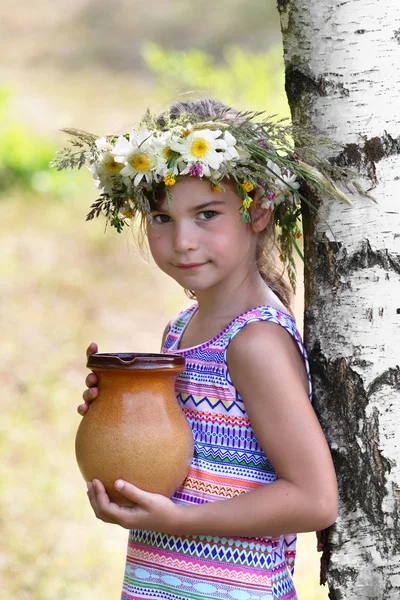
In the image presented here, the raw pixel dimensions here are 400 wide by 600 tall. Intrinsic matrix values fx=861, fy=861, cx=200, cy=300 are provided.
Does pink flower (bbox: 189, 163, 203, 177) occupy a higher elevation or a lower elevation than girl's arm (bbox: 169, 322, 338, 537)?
higher

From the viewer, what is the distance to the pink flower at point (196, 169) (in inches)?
74.3

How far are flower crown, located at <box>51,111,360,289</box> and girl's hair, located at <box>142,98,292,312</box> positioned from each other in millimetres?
32

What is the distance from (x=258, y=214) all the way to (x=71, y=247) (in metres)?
5.62

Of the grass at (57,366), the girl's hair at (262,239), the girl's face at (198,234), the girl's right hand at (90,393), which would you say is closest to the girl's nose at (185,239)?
the girl's face at (198,234)

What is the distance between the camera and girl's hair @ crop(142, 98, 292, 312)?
206cm

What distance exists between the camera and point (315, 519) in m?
1.83

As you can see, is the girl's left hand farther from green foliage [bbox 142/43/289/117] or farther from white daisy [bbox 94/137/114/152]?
green foliage [bbox 142/43/289/117]

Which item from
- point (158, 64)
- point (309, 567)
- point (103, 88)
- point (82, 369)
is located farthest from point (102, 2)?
point (309, 567)

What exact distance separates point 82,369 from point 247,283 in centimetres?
413

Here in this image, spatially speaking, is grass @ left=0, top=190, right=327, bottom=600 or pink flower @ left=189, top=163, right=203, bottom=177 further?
grass @ left=0, top=190, right=327, bottom=600

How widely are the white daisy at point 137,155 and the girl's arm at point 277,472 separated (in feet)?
1.46

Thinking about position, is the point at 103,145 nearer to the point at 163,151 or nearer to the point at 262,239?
the point at 163,151

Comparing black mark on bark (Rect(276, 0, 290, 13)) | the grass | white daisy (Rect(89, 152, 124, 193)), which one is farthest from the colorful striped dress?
the grass

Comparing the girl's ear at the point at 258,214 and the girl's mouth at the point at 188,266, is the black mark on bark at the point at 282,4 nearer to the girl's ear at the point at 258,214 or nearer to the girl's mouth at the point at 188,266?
the girl's ear at the point at 258,214
